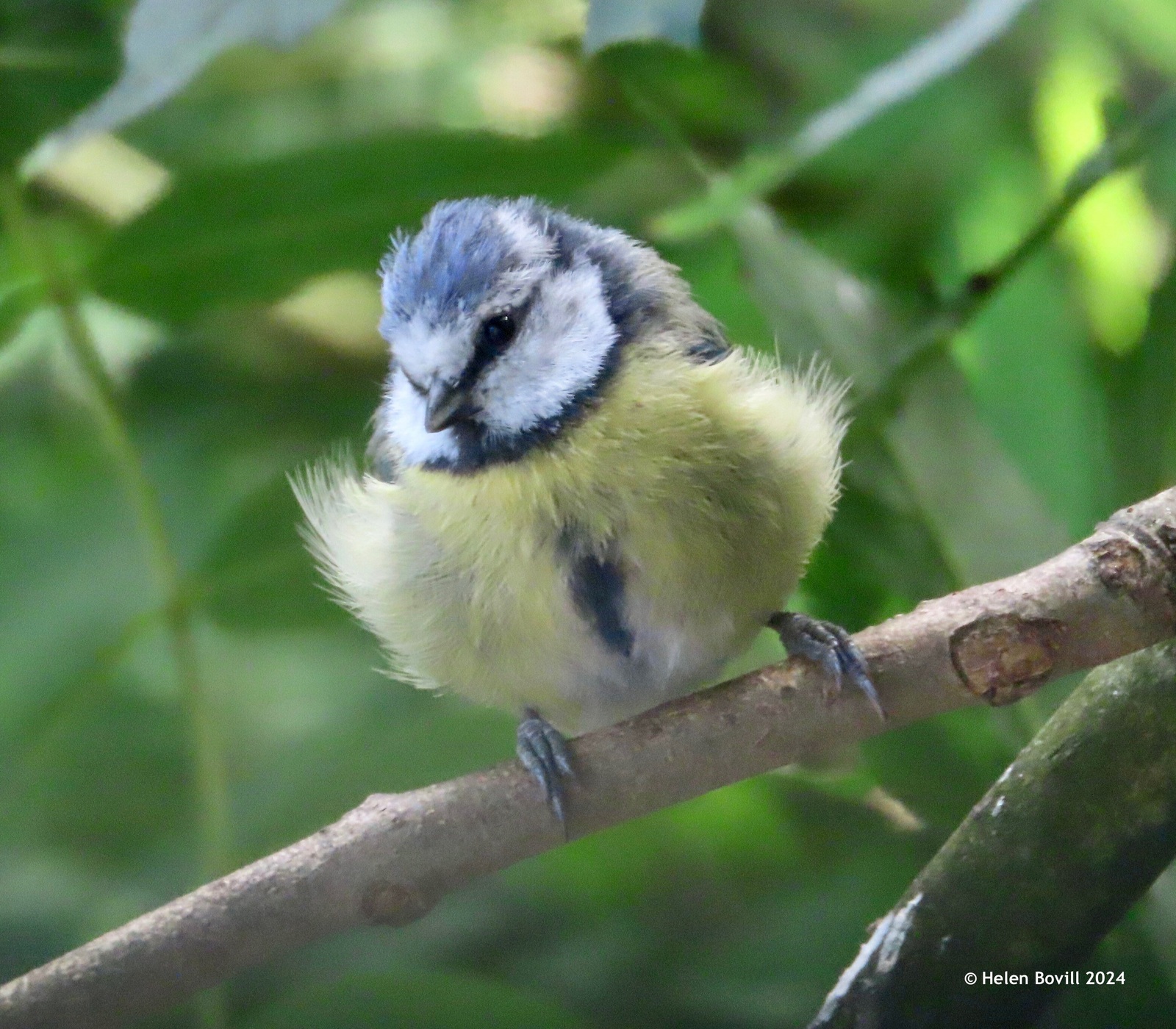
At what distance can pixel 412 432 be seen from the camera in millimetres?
747

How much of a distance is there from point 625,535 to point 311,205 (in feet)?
1.34

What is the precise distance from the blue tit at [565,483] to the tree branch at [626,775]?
3 centimetres

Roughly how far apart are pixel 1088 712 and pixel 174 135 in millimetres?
907

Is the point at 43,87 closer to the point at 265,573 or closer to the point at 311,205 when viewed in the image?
the point at 311,205

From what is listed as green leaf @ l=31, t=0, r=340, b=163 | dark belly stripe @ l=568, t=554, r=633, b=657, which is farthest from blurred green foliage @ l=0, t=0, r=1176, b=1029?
green leaf @ l=31, t=0, r=340, b=163

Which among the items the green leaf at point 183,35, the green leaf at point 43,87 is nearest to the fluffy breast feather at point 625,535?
the green leaf at point 183,35

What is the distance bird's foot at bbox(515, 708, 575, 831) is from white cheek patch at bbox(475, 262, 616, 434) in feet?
0.57

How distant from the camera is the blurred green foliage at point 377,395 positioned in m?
0.69

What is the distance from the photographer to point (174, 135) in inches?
44.0

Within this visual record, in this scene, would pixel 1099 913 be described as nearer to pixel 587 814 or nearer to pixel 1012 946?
pixel 1012 946

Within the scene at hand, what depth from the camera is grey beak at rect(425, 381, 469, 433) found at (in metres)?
0.69

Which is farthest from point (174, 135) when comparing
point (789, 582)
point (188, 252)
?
point (789, 582)

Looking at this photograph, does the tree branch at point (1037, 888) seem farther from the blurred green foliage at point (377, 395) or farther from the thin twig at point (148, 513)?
the thin twig at point (148, 513)

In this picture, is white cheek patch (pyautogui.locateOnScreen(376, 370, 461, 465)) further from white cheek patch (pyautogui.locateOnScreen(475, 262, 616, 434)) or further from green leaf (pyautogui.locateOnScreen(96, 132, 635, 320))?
green leaf (pyautogui.locateOnScreen(96, 132, 635, 320))
